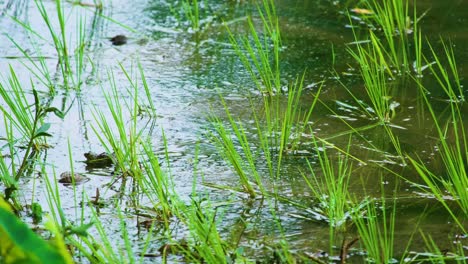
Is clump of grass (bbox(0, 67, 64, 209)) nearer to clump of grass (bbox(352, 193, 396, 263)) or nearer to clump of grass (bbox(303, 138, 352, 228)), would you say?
A: clump of grass (bbox(303, 138, 352, 228))

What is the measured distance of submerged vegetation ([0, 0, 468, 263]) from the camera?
220 cm

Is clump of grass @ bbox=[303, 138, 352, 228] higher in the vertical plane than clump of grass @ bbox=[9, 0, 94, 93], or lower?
lower

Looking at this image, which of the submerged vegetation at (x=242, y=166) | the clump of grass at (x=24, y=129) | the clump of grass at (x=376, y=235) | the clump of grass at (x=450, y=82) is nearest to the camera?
the clump of grass at (x=376, y=235)

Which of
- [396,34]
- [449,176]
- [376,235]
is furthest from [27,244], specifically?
[396,34]

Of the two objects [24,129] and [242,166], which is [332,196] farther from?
[24,129]

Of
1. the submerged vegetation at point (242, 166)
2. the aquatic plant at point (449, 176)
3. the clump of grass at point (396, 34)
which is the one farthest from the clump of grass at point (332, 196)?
the clump of grass at point (396, 34)

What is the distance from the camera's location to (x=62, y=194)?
2.56 metres

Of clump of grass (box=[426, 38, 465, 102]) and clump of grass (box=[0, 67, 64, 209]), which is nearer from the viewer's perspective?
clump of grass (box=[0, 67, 64, 209])

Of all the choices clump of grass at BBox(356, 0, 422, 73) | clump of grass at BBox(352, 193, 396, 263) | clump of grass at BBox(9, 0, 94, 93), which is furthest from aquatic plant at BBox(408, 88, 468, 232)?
clump of grass at BBox(9, 0, 94, 93)

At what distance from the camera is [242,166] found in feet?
9.05

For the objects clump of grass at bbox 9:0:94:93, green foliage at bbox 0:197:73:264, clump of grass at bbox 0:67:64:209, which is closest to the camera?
green foliage at bbox 0:197:73:264

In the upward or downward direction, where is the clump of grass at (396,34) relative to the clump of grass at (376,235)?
upward

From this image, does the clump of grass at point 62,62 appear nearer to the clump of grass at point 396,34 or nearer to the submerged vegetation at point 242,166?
the submerged vegetation at point 242,166

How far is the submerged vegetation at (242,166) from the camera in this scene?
220 cm
